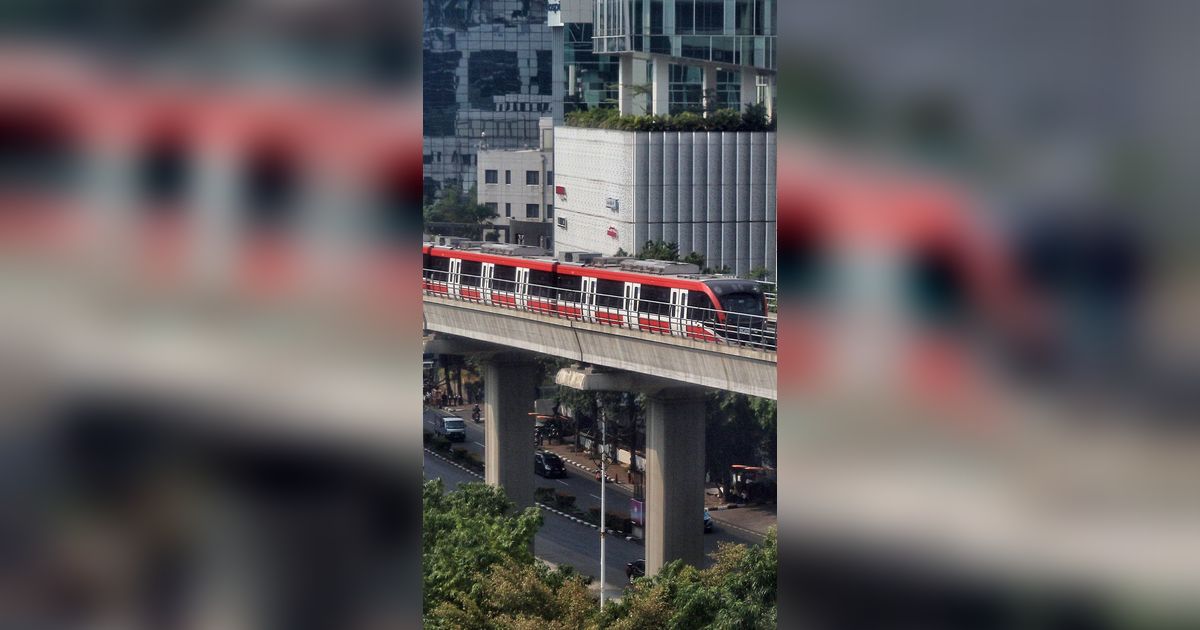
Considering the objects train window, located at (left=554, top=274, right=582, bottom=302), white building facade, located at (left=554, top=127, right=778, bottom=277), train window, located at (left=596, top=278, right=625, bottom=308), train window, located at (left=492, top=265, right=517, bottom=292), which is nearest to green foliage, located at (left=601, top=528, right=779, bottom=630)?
train window, located at (left=596, top=278, right=625, bottom=308)

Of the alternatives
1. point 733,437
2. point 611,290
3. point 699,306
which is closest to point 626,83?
point 733,437

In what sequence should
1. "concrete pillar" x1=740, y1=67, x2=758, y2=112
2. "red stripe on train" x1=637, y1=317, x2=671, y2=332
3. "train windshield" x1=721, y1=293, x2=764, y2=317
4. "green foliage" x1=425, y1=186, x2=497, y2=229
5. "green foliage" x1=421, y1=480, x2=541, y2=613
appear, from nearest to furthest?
"green foliage" x1=421, y1=480, x2=541, y2=613 < "train windshield" x1=721, y1=293, x2=764, y2=317 < "red stripe on train" x1=637, y1=317, x2=671, y2=332 < "concrete pillar" x1=740, y1=67, x2=758, y2=112 < "green foliage" x1=425, y1=186, x2=497, y2=229

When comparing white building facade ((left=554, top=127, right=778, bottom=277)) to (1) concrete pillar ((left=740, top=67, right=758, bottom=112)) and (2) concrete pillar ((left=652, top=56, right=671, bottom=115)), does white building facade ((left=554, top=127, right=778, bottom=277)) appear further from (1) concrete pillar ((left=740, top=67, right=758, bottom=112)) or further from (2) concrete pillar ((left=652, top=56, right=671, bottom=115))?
(2) concrete pillar ((left=652, top=56, right=671, bottom=115))

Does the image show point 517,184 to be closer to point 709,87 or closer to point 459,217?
point 459,217

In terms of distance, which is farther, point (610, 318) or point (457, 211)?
point (457, 211)
